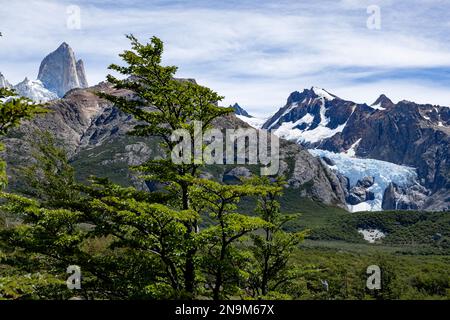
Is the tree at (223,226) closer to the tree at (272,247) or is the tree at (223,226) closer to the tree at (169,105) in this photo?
the tree at (169,105)

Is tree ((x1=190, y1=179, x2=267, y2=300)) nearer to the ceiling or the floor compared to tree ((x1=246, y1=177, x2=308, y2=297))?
nearer to the ceiling

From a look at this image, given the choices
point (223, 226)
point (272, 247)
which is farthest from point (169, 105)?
point (272, 247)

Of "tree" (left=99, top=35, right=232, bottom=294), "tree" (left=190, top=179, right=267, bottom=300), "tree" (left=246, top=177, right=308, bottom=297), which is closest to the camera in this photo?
"tree" (left=190, top=179, right=267, bottom=300)

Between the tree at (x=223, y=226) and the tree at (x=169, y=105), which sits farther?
the tree at (x=169, y=105)

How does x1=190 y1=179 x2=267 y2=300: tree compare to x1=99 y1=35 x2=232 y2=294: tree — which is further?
x1=99 y1=35 x2=232 y2=294: tree

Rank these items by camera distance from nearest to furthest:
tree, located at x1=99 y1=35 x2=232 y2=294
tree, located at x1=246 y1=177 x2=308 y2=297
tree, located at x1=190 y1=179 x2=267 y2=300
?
tree, located at x1=190 y1=179 x2=267 y2=300 → tree, located at x1=99 y1=35 x2=232 y2=294 → tree, located at x1=246 y1=177 x2=308 y2=297

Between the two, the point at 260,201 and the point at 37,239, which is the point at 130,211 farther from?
the point at 260,201

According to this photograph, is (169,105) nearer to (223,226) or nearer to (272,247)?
(223,226)

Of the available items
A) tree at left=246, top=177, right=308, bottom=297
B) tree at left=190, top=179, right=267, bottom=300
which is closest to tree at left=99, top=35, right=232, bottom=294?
tree at left=190, top=179, right=267, bottom=300

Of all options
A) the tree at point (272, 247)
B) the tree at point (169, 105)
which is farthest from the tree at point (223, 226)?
the tree at point (272, 247)

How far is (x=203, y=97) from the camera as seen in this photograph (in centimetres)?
2461

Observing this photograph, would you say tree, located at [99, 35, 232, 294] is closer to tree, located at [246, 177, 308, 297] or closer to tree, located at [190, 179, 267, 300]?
tree, located at [190, 179, 267, 300]

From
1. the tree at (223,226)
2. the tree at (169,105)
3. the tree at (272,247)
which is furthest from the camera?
the tree at (272,247)

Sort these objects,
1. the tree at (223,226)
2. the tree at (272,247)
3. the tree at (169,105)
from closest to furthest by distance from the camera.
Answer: the tree at (223,226)
the tree at (169,105)
the tree at (272,247)
